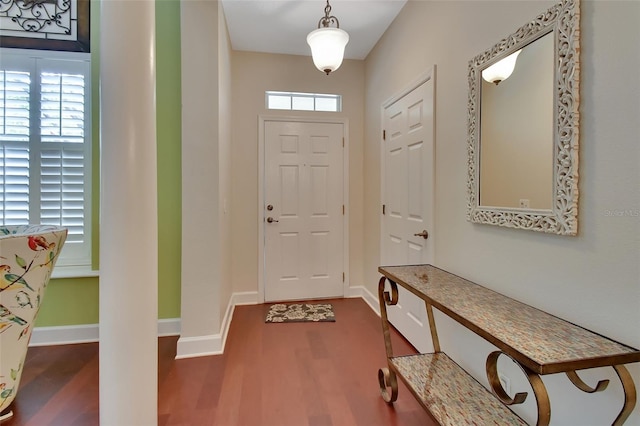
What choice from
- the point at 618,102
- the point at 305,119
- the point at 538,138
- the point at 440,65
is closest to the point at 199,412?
the point at 538,138

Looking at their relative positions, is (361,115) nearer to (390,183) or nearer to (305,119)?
(305,119)

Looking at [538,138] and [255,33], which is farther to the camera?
[255,33]

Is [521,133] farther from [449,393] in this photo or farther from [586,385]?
[449,393]

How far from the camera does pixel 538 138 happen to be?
1.26 meters

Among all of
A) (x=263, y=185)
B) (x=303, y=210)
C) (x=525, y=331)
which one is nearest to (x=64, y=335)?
(x=263, y=185)

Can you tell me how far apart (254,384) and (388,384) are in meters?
0.81

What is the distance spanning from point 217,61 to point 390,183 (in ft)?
5.62

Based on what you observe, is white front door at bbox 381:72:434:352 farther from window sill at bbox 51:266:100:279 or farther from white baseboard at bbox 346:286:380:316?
window sill at bbox 51:266:100:279

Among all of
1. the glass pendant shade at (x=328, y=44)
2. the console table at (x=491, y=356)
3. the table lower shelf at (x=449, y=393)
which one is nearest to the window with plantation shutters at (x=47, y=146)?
the glass pendant shade at (x=328, y=44)

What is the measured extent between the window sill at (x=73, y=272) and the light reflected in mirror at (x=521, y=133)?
112 inches

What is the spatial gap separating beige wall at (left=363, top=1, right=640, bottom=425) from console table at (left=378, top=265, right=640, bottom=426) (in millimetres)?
86

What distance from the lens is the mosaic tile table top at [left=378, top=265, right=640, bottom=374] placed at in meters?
0.85

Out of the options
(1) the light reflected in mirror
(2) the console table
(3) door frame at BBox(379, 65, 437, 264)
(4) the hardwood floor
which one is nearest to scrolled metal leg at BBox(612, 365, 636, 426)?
(2) the console table

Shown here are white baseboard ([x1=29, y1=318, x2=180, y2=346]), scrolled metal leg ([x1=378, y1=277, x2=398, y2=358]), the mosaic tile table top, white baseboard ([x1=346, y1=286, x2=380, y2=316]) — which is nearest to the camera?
the mosaic tile table top
